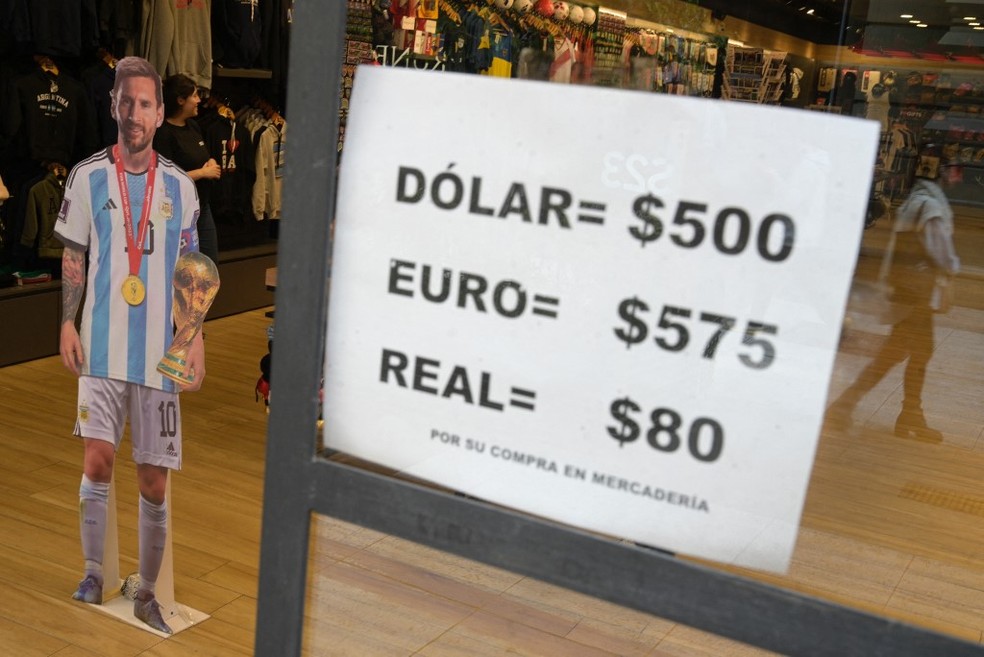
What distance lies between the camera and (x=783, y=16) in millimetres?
1119

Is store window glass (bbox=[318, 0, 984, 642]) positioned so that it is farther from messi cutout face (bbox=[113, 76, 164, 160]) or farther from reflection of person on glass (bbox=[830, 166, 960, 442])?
messi cutout face (bbox=[113, 76, 164, 160])

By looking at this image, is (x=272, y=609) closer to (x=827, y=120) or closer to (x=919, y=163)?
(x=827, y=120)

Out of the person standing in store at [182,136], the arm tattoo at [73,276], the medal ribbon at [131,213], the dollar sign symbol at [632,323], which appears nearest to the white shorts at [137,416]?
the arm tattoo at [73,276]

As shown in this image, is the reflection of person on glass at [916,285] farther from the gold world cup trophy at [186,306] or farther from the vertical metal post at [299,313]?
the gold world cup trophy at [186,306]

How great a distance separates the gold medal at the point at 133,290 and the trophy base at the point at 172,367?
173 millimetres

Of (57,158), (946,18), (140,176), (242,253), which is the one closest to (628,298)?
(946,18)

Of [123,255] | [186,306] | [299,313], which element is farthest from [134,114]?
[299,313]

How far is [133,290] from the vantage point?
2842mm

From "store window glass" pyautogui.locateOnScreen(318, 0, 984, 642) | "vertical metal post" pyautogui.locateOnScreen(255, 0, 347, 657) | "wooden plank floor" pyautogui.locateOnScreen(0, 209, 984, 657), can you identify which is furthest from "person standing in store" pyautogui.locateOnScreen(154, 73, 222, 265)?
"vertical metal post" pyautogui.locateOnScreen(255, 0, 347, 657)

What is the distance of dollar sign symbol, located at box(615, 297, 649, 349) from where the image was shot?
0.88m

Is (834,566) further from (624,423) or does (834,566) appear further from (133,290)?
(133,290)

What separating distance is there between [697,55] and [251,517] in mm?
3124

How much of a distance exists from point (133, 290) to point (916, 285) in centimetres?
225

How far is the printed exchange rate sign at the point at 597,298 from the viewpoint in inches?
32.5
